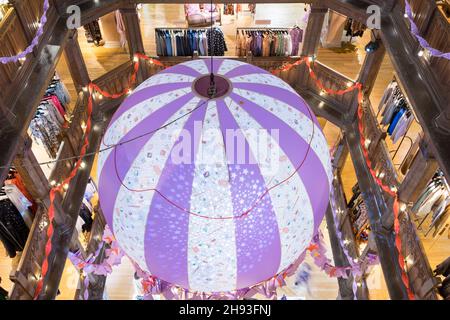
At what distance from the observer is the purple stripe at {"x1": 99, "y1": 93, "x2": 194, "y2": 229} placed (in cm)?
206

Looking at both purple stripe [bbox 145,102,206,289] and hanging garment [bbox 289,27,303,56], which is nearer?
purple stripe [bbox 145,102,206,289]

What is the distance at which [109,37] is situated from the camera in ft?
31.0

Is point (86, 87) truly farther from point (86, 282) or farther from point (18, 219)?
point (86, 282)

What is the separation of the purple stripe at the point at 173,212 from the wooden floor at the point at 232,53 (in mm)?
4901

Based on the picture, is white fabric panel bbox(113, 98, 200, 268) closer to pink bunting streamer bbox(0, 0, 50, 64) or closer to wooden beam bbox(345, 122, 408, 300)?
pink bunting streamer bbox(0, 0, 50, 64)

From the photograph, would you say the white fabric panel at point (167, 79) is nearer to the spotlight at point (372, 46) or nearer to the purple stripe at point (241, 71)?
the purple stripe at point (241, 71)

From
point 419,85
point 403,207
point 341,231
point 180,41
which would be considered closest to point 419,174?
point 403,207

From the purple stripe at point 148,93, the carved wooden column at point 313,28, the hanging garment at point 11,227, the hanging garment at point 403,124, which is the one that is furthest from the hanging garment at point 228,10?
the purple stripe at point 148,93

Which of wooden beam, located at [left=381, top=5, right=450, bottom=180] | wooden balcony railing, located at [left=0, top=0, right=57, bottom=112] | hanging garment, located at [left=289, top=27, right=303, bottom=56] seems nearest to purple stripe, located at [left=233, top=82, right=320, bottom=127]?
wooden beam, located at [left=381, top=5, right=450, bottom=180]

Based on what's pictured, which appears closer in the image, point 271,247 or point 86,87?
point 271,247

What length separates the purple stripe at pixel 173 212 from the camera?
6.44ft

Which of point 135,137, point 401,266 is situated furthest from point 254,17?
point 135,137
